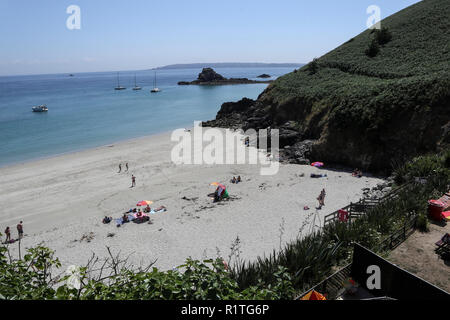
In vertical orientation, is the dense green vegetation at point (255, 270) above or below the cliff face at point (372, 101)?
below

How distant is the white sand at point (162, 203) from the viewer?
14070 millimetres

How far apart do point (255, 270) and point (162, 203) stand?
497 inches

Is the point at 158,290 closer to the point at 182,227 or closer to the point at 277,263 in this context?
the point at 277,263

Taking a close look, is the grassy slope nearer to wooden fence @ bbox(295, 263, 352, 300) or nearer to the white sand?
the white sand

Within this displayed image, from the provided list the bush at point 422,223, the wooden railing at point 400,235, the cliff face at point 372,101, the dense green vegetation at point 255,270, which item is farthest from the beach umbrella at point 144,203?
the bush at point 422,223

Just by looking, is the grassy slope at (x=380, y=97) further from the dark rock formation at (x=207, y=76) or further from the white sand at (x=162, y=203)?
the dark rock formation at (x=207, y=76)

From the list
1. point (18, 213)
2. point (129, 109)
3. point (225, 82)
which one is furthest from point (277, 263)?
point (225, 82)

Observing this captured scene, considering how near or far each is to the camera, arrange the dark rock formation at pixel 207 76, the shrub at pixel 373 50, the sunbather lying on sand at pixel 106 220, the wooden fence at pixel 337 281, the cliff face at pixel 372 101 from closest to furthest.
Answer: the wooden fence at pixel 337 281, the sunbather lying on sand at pixel 106 220, the cliff face at pixel 372 101, the shrub at pixel 373 50, the dark rock formation at pixel 207 76

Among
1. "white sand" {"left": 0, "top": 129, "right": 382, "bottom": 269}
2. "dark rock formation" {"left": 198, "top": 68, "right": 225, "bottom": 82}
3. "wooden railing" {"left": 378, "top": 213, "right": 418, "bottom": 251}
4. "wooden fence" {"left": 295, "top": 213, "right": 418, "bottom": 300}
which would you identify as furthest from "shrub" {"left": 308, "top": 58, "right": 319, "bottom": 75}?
"dark rock formation" {"left": 198, "top": 68, "right": 225, "bottom": 82}

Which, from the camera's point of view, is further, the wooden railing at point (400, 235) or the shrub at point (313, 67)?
the shrub at point (313, 67)

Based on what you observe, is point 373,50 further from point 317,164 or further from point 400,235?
point 400,235

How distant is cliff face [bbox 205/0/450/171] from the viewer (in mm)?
21969

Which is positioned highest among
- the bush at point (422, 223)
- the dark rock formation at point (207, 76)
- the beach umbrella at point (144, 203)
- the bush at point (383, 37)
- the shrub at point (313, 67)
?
the dark rock formation at point (207, 76)

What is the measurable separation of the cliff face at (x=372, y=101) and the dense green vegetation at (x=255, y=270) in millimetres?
6222
